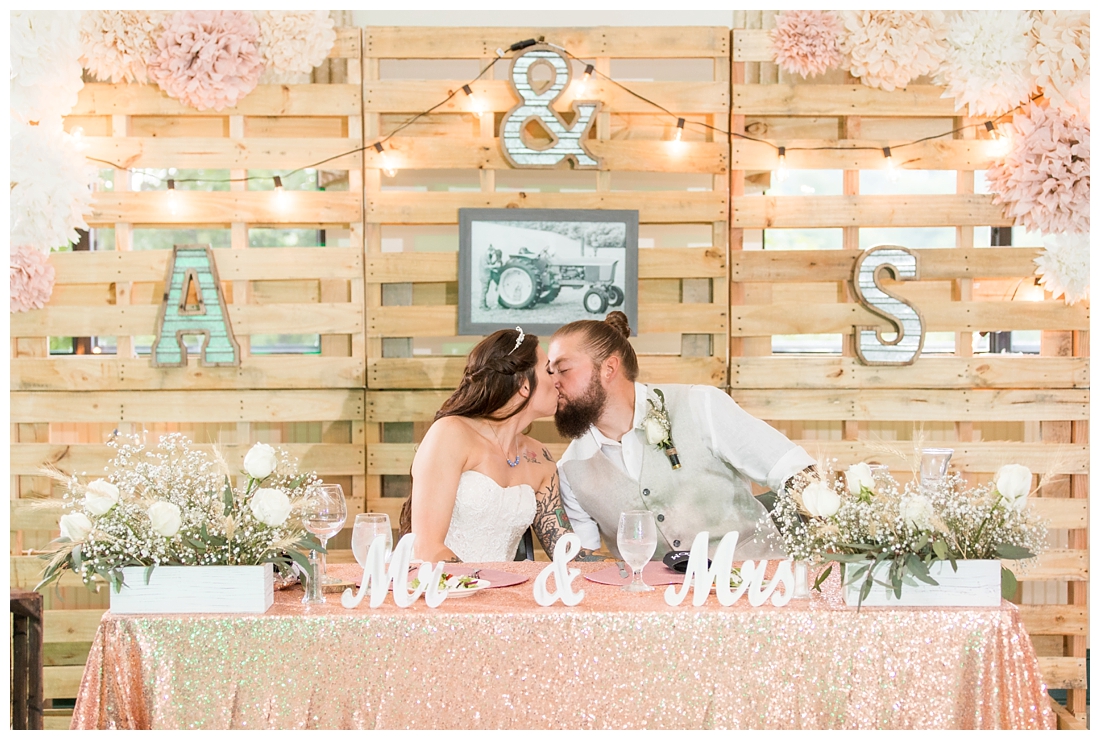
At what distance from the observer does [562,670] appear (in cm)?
197

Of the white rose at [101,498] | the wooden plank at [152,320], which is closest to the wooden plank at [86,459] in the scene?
the wooden plank at [152,320]

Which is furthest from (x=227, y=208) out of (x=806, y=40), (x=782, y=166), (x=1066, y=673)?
(x=1066, y=673)

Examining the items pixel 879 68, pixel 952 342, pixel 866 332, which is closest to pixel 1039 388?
pixel 952 342

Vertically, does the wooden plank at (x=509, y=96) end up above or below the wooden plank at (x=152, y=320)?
above

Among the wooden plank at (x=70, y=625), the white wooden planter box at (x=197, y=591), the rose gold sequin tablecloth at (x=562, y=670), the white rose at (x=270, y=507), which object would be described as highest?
the white rose at (x=270, y=507)

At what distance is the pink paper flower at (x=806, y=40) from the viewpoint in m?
3.83

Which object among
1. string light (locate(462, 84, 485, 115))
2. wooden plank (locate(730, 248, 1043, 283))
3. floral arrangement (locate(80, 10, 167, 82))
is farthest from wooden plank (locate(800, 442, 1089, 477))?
floral arrangement (locate(80, 10, 167, 82))

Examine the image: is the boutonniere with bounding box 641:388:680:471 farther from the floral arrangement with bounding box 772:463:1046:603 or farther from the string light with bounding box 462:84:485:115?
the string light with bounding box 462:84:485:115

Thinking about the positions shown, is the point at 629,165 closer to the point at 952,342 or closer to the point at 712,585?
the point at 952,342

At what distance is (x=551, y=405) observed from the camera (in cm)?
328

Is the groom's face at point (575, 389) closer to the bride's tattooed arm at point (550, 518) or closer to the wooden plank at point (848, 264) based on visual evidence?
the bride's tattooed arm at point (550, 518)

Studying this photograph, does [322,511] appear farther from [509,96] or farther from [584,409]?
[509,96]

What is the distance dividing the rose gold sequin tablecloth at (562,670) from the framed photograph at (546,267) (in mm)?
2038

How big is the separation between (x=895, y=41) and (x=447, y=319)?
2130 millimetres
